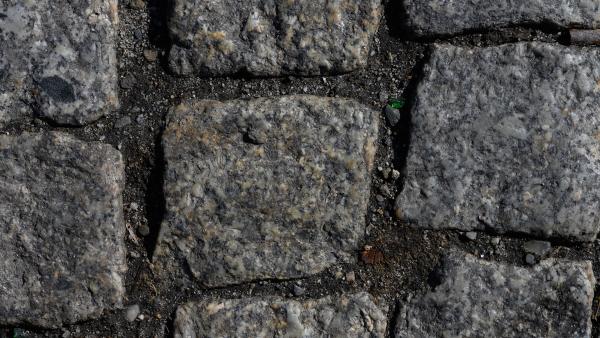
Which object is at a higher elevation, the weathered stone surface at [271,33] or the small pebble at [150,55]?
the weathered stone surface at [271,33]

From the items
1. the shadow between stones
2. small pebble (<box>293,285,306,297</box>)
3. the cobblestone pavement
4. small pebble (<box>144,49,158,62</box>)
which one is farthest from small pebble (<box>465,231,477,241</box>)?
small pebble (<box>144,49,158,62</box>)

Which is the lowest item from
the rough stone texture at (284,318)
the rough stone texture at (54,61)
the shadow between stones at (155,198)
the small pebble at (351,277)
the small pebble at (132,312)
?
the small pebble at (132,312)

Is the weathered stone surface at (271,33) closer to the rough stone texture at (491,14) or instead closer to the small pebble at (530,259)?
the rough stone texture at (491,14)

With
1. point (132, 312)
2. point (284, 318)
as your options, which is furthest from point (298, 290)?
point (132, 312)

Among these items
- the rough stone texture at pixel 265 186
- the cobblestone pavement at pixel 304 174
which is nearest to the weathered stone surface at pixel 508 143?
the cobblestone pavement at pixel 304 174

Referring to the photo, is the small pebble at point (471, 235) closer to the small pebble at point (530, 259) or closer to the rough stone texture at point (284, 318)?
the small pebble at point (530, 259)

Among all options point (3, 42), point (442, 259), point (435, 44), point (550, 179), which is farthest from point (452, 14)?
point (3, 42)

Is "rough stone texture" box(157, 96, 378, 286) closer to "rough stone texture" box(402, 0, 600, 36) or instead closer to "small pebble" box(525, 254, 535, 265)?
"rough stone texture" box(402, 0, 600, 36)

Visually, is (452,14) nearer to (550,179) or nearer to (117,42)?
(550,179)
